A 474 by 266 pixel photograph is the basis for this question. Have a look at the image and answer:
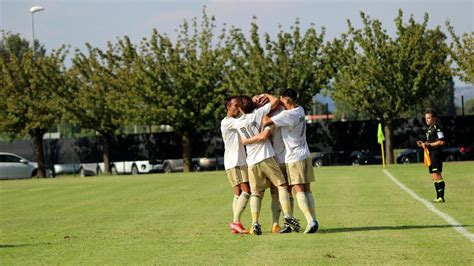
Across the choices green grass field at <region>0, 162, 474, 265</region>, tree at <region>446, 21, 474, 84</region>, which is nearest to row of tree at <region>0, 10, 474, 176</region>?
tree at <region>446, 21, 474, 84</region>

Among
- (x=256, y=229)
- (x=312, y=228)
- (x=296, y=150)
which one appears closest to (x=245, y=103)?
(x=296, y=150)

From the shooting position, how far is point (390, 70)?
52875 millimetres

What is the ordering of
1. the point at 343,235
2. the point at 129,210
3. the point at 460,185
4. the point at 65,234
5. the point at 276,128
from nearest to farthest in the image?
the point at 343,235 < the point at 276,128 < the point at 65,234 < the point at 129,210 < the point at 460,185

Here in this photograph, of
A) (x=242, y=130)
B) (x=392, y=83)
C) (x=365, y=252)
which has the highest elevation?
(x=392, y=83)

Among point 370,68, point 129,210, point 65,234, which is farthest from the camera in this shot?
point 370,68

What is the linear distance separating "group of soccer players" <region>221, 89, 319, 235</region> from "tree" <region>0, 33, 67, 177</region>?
46.7 meters

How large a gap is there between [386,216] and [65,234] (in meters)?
5.50

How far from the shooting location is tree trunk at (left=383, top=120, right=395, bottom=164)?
53781mm

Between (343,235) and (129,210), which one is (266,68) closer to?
(129,210)

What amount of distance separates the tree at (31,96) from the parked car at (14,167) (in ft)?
Result: 3.88

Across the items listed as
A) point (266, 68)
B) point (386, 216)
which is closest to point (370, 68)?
point (266, 68)

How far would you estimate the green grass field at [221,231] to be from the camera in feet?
37.2

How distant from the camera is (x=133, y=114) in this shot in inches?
2269

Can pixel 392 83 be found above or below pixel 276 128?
above
